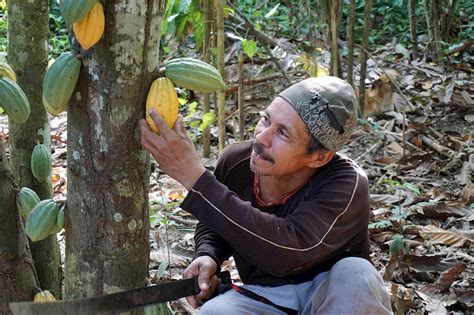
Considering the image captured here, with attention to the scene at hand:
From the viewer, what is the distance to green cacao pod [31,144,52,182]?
214cm

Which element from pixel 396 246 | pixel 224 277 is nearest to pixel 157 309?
pixel 224 277

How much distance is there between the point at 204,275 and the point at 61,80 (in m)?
0.85

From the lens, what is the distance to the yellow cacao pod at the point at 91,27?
1583 mm

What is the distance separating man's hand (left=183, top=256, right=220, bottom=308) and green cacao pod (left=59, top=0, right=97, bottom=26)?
96 cm

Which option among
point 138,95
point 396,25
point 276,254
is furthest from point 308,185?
Result: point 396,25

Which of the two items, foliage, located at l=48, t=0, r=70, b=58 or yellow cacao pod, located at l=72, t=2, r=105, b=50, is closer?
yellow cacao pod, located at l=72, t=2, r=105, b=50

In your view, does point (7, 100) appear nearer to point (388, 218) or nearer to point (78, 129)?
point (78, 129)

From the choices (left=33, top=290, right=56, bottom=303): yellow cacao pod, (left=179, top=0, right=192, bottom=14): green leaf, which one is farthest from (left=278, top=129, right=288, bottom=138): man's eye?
(left=179, top=0, right=192, bottom=14): green leaf

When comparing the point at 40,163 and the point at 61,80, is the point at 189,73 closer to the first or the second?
the point at 61,80

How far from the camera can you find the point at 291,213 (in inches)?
86.8

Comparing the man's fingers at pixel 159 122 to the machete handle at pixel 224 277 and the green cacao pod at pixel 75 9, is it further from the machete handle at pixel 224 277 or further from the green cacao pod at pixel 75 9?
the machete handle at pixel 224 277

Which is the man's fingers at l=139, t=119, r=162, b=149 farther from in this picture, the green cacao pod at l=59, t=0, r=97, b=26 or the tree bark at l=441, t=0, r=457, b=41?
the tree bark at l=441, t=0, r=457, b=41

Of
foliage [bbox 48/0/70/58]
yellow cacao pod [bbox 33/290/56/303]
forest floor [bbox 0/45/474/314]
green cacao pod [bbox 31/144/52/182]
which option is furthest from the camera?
foliage [bbox 48/0/70/58]

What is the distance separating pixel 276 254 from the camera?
2.04 m
